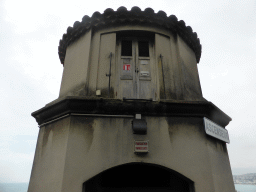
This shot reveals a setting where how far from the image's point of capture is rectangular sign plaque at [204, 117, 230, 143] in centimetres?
512

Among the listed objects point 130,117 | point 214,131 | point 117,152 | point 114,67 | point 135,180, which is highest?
point 114,67

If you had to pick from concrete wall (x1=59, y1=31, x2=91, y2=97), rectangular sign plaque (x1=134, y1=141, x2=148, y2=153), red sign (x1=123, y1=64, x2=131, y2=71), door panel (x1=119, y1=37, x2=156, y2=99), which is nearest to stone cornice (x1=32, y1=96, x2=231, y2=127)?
concrete wall (x1=59, y1=31, x2=91, y2=97)

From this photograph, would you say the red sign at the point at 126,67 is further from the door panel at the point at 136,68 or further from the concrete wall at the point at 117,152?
the concrete wall at the point at 117,152

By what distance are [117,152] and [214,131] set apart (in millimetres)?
2990

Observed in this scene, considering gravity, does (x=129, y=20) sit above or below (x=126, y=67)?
above

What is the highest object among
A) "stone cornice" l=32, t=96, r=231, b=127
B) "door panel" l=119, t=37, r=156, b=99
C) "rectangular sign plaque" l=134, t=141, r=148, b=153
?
"door panel" l=119, t=37, r=156, b=99

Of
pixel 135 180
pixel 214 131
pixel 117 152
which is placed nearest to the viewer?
pixel 117 152

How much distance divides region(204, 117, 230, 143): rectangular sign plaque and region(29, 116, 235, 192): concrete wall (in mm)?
151

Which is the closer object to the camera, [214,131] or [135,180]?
[214,131]

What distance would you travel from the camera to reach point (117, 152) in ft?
15.3

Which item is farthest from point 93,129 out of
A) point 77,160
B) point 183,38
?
point 183,38

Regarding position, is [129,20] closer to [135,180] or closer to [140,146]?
[140,146]

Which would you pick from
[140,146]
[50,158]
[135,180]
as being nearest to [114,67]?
[140,146]

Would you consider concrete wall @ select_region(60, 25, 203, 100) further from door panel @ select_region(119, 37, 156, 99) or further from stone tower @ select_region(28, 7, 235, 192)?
door panel @ select_region(119, 37, 156, 99)
